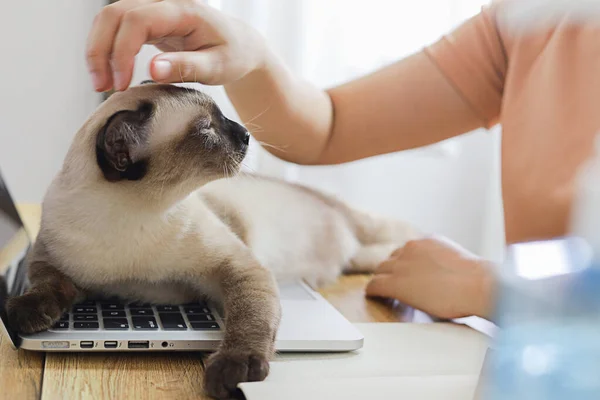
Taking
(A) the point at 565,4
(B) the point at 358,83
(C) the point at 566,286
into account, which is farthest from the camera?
(B) the point at 358,83

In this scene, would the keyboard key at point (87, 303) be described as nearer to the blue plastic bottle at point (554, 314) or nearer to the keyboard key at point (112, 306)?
the keyboard key at point (112, 306)

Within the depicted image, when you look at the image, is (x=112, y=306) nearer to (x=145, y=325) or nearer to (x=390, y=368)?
(x=145, y=325)

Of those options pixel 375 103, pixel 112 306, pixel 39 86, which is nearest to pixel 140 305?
pixel 112 306

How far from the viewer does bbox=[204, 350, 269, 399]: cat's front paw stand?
0.68 metres

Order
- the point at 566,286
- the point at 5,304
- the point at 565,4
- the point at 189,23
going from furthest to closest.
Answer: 1. the point at 565,4
2. the point at 189,23
3. the point at 5,304
4. the point at 566,286

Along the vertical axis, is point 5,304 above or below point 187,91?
below

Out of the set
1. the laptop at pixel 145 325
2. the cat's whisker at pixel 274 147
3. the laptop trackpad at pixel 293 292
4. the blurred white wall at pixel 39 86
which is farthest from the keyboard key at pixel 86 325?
the blurred white wall at pixel 39 86

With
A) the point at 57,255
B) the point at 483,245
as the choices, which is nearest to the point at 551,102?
the point at 57,255

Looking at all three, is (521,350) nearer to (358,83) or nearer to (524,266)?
(524,266)

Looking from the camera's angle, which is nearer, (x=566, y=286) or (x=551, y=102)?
(x=566, y=286)

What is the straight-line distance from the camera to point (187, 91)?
3.43 feet

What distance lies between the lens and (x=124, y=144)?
0.93 meters

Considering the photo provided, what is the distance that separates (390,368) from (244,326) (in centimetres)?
17

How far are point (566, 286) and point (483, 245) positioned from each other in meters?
2.36
